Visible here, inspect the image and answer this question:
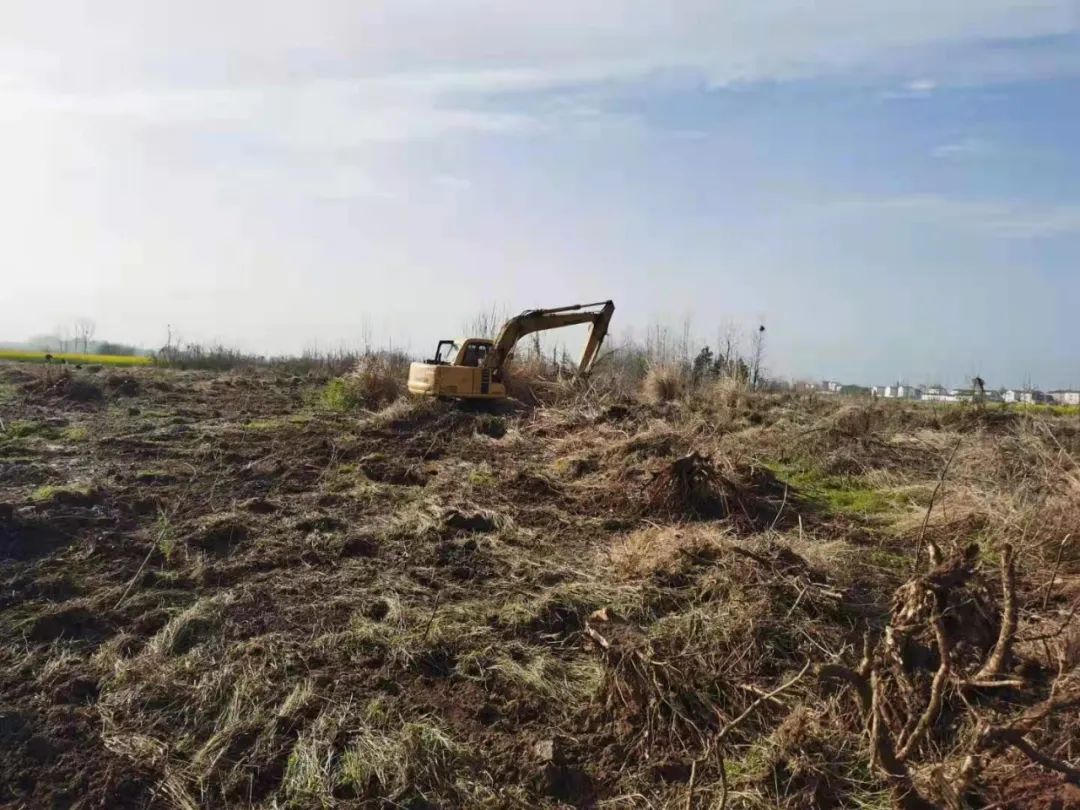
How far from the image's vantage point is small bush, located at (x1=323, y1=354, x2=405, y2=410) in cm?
1622

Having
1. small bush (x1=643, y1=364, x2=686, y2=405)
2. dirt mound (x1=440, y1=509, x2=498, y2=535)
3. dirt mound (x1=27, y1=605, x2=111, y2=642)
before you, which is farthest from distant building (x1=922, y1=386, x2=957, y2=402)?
dirt mound (x1=27, y1=605, x2=111, y2=642)

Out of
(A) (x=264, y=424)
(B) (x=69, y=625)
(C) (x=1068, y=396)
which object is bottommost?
(B) (x=69, y=625)

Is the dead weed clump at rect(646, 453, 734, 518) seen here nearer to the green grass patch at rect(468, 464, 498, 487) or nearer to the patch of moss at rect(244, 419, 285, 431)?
the green grass patch at rect(468, 464, 498, 487)

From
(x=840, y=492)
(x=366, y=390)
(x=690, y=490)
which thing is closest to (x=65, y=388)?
(x=366, y=390)

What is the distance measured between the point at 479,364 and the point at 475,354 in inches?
7.8

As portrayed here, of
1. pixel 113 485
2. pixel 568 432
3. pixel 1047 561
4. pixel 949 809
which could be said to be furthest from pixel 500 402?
pixel 949 809

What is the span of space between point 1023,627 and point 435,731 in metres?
3.61

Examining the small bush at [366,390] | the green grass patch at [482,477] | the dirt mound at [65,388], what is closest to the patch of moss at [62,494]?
the green grass patch at [482,477]

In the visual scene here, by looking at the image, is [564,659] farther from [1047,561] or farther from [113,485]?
[113,485]

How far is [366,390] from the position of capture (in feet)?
54.0

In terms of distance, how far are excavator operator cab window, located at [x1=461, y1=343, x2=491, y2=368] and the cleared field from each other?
4.99 metres

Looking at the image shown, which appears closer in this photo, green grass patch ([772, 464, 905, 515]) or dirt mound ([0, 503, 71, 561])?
dirt mound ([0, 503, 71, 561])

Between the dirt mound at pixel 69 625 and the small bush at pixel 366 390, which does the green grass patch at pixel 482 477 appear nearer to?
the dirt mound at pixel 69 625

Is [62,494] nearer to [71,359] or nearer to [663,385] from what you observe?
[663,385]
